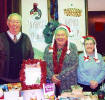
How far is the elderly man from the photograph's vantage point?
7.45ft

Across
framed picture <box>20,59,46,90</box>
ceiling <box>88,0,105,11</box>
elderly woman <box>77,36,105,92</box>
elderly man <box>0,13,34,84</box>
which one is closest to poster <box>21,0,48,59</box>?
elderly man <box>0,13,34,84</box>

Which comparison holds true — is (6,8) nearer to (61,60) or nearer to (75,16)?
(75,16)

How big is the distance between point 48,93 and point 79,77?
0.74m

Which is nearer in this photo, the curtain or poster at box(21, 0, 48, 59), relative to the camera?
the curtain

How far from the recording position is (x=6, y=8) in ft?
9.10

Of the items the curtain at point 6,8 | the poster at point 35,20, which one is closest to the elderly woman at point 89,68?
the poster at point 35,20

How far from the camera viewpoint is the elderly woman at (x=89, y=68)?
2307 millimetres

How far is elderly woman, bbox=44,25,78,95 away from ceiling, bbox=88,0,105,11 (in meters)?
2.60

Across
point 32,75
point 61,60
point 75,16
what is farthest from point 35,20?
point 32,75

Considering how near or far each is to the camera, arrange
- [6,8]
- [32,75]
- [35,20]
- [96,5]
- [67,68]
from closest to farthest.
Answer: [32,75]
[67,68]
[6,8]
[35,20]
[96,5]

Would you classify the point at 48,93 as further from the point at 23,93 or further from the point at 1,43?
the point at 1,43

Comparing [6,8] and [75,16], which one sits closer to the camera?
[6,8]

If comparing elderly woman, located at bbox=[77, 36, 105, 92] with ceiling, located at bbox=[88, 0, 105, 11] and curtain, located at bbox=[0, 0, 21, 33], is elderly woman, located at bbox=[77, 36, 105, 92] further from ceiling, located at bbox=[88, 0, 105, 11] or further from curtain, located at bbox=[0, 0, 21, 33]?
ceiling, located at bbox=[88, 0, 105, 11]

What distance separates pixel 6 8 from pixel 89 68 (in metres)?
1.31
